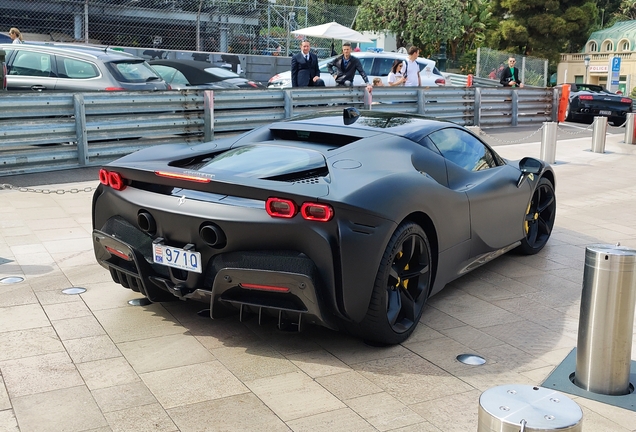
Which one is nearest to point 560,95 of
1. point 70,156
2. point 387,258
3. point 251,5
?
point 251,5

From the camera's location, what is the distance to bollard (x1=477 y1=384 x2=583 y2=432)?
8.39 feet

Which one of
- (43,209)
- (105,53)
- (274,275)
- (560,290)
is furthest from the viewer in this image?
(105,53)

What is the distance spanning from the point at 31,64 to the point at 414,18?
25.9 meters

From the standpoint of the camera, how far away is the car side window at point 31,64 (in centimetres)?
1227

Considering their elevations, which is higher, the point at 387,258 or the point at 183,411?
the point at 387,258

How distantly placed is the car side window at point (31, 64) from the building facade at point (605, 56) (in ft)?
168

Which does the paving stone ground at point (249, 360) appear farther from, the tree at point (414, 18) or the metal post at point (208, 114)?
the tree at point (414, 18)

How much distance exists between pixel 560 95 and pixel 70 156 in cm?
1482

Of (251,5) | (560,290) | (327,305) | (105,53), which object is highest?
(251,5)

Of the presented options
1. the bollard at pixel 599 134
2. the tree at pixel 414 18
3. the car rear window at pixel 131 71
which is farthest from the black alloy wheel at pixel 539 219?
the tree at pixel 414 18

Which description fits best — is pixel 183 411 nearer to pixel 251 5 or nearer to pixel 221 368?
pixel 221 368

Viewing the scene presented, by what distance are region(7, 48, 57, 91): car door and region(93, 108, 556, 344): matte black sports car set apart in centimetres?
763

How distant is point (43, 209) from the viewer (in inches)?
326

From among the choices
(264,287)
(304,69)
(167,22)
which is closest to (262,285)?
(264,287)
